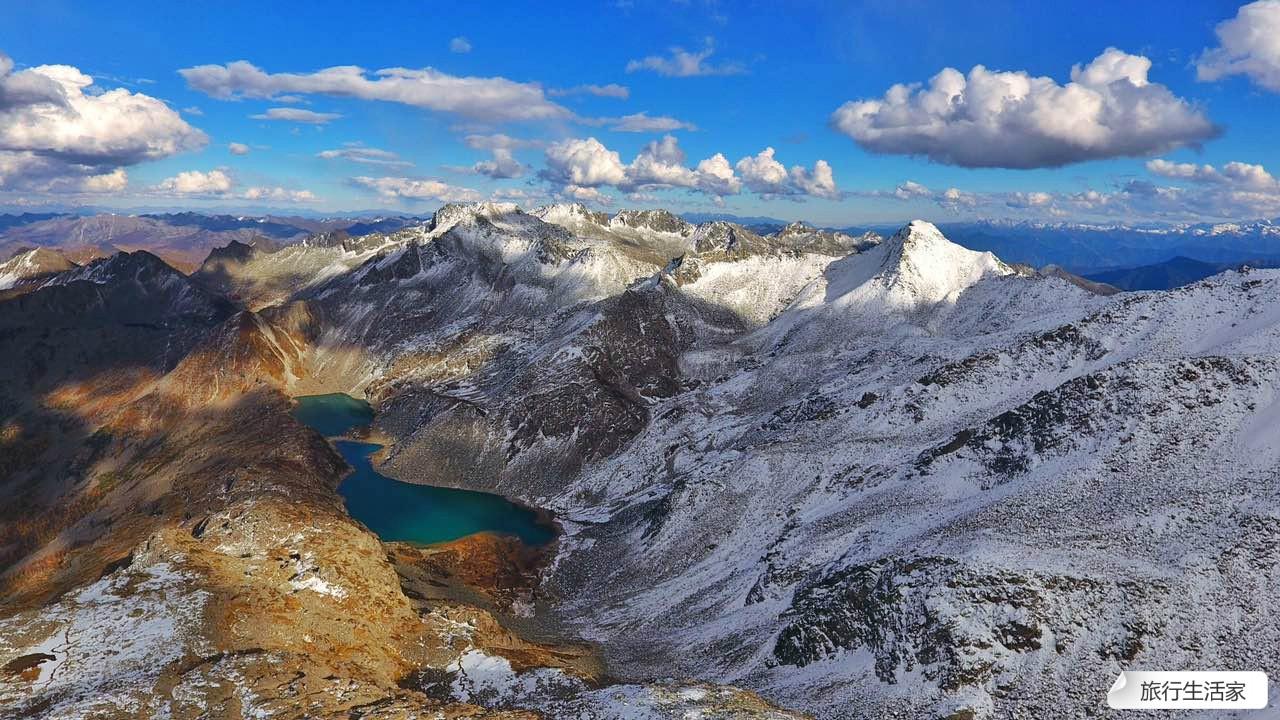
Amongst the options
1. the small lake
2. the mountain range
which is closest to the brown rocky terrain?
the mountain range

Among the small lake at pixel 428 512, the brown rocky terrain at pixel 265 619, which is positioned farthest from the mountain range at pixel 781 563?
the small lake at pixel 428 512

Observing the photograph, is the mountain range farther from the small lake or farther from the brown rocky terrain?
the small lake

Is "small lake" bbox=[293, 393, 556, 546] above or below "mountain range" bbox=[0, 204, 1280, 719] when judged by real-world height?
below

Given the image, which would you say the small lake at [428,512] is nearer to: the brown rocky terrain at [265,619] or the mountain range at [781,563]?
the mountain range at [781,563]

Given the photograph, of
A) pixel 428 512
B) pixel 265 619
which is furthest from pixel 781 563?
pixel 428 512

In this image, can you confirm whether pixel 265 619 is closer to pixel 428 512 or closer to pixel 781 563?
pixel 781 563

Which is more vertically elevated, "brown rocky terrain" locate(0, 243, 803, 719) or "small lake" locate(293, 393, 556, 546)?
"brown rocky terrain" locate(0, 243, 803, 719)

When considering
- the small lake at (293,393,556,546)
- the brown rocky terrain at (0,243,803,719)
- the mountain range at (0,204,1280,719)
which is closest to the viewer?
the brown rocky terrain at (0,243,803,719)

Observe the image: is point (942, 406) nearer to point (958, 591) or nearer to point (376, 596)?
point (958, 591)

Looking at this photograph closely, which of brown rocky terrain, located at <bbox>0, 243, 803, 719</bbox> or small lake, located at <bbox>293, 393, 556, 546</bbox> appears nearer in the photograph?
brown rocky terrain, located at <bbox>0, 243, 803, 719</bbox>

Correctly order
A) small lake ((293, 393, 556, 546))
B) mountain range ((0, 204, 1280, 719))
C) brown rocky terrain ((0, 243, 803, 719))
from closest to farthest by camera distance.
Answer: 1. brown rocky terrain ((0, 243, 803, 719))
2. mountain range ((0, 204, 1280, 719))
3. small lake ((293, 393, 556, 546))
